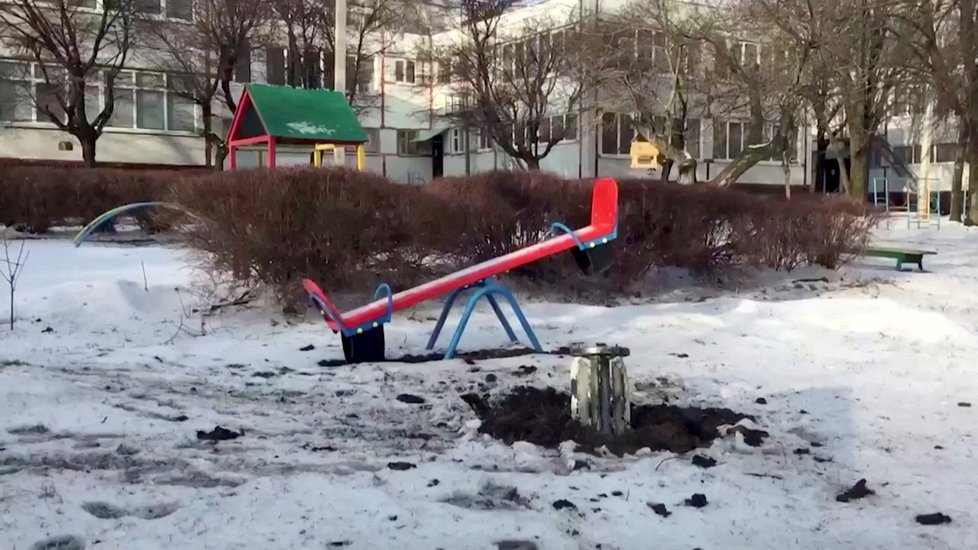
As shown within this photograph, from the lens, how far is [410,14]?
38.5 m

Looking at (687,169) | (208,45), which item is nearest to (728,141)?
(687,169)

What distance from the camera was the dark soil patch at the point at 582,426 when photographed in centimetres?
476

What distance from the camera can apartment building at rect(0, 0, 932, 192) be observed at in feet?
101

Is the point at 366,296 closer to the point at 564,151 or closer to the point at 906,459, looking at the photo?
the point at 906,459

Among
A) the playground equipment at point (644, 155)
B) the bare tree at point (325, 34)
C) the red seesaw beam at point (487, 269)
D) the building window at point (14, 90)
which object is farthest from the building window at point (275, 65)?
the red seesaw beam at point (487, 269)

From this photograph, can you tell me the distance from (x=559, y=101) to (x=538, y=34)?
2452 millimetres

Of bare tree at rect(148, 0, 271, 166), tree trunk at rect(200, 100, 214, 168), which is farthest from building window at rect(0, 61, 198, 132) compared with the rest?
tree trunk at rect(200, 100, 214, 168)

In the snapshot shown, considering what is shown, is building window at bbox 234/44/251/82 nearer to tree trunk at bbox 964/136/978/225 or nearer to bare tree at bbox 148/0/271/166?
bare tree at bbox 148/0/271/166

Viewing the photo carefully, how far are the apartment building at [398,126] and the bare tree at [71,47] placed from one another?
0.81 metres

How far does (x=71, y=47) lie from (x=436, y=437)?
996 inches

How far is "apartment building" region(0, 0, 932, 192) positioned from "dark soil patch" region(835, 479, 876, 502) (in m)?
21.9

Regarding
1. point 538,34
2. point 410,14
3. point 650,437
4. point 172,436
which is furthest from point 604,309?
point 410,14

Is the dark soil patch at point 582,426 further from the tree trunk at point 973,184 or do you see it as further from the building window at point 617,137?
the building window at point 617,137

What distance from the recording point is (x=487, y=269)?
723 cm
